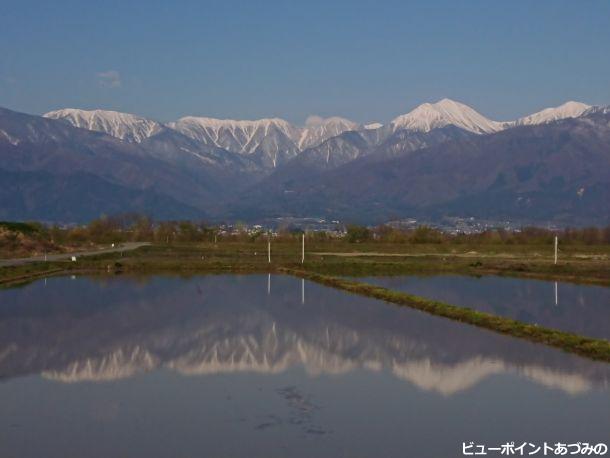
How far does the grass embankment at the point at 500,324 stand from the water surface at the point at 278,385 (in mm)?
498

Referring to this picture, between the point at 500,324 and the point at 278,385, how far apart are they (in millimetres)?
8234

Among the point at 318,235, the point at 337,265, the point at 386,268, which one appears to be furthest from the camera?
the point at 318,235

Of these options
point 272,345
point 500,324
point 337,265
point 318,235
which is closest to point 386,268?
point 337,265

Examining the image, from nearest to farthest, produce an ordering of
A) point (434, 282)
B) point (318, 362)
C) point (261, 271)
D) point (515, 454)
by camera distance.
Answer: point (515, 454) → point (318, 362) → point (434, 282) → point (261, 271)

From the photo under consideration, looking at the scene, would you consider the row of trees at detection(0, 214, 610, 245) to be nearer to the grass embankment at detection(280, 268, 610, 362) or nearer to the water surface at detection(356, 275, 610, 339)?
the water surface at detection(356, 275, 610, 339)

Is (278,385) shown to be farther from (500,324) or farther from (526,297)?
(526,297)

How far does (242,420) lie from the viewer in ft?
40.6

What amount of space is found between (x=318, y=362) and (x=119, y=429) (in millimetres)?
5854

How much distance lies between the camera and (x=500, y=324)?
70.2ft

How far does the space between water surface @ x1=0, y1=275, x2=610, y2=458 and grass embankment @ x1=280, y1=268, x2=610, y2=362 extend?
0.50 m

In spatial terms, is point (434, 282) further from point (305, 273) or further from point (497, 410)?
point (497, 410)

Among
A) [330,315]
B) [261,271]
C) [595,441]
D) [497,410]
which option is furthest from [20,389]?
[261,271]

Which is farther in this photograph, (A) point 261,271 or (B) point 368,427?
(A) point 261,271

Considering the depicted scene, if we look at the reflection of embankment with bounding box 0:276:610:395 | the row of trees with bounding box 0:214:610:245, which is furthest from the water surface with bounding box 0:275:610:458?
the row of trees with bounding box 0:214:610:245
